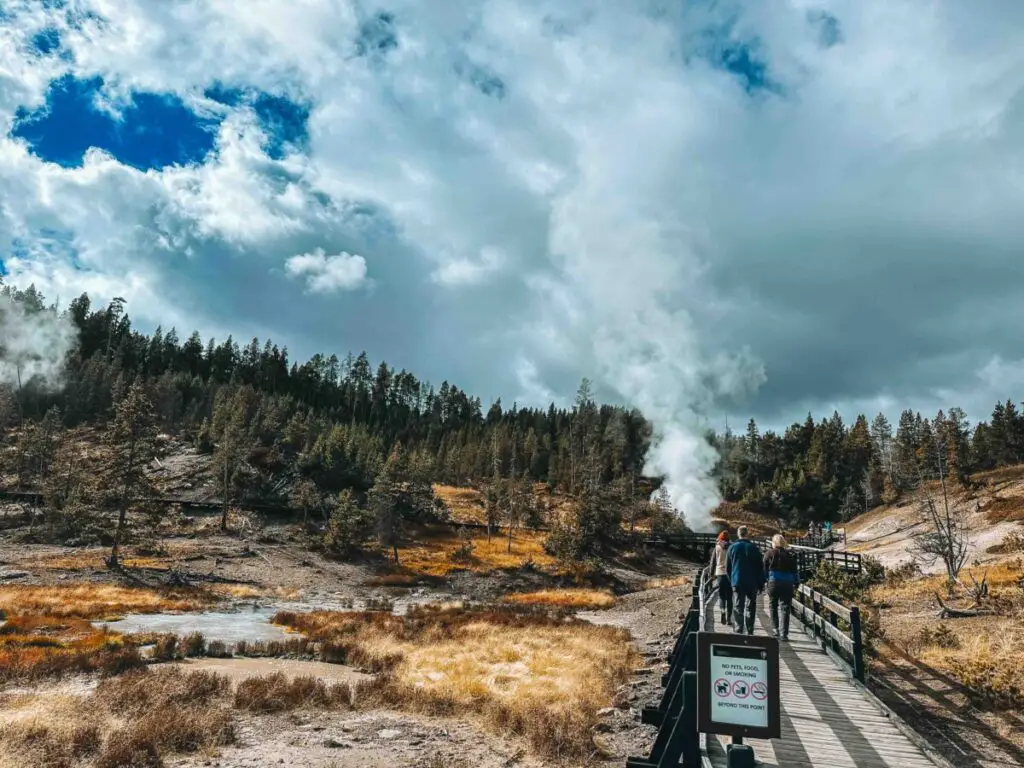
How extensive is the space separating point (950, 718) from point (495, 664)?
12955mm

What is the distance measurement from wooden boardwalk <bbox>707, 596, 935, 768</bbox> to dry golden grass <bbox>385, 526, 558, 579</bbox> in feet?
156

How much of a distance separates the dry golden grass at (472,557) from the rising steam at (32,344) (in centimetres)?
10387

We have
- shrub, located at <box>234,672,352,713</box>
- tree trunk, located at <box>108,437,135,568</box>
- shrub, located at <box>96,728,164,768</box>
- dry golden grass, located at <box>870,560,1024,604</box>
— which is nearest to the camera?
shrub, located at <box>96,728,164,768</box>

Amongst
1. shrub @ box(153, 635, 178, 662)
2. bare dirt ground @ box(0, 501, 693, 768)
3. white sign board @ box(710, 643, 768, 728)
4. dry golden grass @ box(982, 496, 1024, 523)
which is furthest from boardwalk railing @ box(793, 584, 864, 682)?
dry golden grass @ box(982, 496, 1024, 523)

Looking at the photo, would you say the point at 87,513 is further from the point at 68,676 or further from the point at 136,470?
the point at 68,676

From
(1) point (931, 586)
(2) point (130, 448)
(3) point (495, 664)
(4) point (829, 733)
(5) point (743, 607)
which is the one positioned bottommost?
(3) point (495, 664)

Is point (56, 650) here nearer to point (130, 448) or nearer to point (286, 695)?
point (286, 695)

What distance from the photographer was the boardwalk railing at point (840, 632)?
1088cm

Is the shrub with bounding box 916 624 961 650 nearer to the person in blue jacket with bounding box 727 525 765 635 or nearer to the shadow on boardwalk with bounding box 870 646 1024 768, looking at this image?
the shadow on boardwalk with bounding box 870 646 1024 768

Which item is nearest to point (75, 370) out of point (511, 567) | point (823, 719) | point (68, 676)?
point (511, 567)

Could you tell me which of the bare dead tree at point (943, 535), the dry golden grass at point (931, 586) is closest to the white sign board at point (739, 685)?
the dry golden grass at point (931, 586)

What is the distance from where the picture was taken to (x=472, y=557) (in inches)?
2447

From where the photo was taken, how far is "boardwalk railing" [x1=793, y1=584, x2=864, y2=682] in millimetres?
10875

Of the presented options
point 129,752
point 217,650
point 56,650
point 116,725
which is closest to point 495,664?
point 217,650
